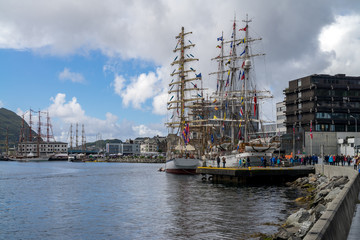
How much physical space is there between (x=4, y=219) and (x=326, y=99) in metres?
105

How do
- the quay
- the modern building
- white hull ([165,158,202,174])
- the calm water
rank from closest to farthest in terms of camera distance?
the calm water
the quay
white hull ([165,158,202,174])
the modern building

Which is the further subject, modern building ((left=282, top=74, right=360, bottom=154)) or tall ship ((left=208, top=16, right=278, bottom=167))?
modern building ((left=282, top=74, right=360, bottom=154))

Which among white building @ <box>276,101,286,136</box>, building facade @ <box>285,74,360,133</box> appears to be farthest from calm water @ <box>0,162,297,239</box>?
white building @ <box>276,101,286,136</box>

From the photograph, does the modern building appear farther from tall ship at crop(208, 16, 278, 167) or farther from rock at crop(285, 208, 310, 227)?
rock at crop(285, 208, 310, 227)

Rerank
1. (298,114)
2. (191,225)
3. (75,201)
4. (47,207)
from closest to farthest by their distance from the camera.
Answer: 1. (191,225)
2. (47,207)
3. (75,201)
4. (298,114)

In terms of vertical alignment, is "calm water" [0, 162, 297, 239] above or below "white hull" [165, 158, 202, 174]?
below

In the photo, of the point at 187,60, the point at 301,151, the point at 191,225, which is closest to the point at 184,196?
the point at 191,225

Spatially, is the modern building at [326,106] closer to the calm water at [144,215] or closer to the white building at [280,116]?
the white building at [280,116]

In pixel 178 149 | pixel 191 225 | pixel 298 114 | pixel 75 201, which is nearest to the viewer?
pixel 191 225

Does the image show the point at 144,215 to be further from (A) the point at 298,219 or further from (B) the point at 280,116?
(B) the point at 280,116

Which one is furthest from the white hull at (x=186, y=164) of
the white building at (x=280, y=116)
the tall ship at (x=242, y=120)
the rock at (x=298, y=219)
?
the white building at (x=280, y=116)

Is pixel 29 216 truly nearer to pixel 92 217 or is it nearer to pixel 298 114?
pixel 92 217

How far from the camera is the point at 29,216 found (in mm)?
28984

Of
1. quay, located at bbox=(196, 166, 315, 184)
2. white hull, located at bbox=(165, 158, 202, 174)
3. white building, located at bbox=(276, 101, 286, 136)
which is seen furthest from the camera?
white building, located at bbox=(276, 101, 286, 136)
